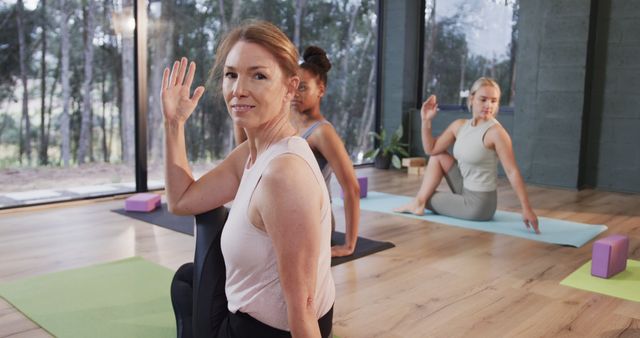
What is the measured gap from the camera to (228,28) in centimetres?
461

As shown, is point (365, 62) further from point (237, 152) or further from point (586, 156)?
point (237, 152)

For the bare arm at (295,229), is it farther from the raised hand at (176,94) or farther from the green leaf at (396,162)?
the green leaf at (396,162)

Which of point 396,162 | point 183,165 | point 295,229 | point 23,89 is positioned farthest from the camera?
point 396,162

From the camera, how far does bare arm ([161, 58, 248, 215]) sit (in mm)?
1251

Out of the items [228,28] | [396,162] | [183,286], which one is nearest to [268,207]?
[183,286]

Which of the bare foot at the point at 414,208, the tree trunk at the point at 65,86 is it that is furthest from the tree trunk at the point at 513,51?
the tree trunk at the point at 65,86

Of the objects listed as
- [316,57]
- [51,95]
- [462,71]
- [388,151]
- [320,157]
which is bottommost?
[388,151]

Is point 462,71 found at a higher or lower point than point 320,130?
higher

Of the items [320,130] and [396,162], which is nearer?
[320,130]

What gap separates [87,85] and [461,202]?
2.69m

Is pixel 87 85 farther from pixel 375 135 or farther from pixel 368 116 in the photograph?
pixel 368 116

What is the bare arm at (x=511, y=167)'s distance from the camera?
3059 millimetres

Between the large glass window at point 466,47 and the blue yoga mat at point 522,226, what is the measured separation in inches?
91.8

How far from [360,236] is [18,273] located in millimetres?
1650
